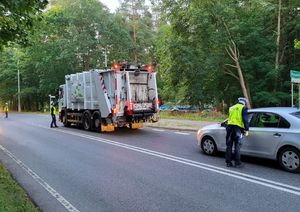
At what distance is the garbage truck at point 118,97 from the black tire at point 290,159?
925 centimetres

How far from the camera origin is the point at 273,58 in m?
27.4

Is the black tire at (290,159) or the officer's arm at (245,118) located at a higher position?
the officer's arm at (245,118)

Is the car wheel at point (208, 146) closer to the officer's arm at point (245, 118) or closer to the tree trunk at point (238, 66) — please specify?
the officer's arm at point (245, 118)

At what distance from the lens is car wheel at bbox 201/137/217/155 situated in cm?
1050

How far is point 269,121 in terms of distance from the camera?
898 cm

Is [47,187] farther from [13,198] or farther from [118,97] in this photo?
[118,97]

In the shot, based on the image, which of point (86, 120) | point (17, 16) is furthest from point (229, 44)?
point (17, 16)

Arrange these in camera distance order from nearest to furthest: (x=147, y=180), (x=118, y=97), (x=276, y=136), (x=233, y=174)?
1. (x=147, y=180)
2. (x=233, y=174)
3. (x=276, y=136)
4. (x=118, y=97)

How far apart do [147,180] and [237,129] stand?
270 centimetres

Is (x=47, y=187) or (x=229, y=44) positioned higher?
(x=229, y=44)

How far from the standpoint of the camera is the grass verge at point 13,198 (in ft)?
18.7

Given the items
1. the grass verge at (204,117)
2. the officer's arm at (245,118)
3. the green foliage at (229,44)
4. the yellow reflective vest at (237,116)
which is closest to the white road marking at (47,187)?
the yellow reflective vest at (237,116)

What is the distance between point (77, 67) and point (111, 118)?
115 feet

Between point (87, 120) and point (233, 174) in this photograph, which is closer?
point (233, 174)
